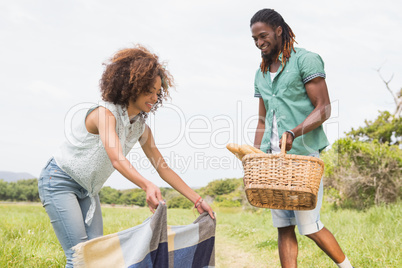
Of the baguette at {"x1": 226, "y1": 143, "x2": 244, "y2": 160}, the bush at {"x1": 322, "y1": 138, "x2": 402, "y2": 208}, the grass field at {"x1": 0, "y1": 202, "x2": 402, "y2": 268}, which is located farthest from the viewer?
the bush at {"x1": 322, "y1": 138, "x2": 402, "y2": 208}

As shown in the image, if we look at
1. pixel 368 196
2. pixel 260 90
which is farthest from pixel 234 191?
pixel 260 90

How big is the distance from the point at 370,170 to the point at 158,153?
712cm

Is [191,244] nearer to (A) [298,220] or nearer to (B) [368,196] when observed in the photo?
(A) [298,220]

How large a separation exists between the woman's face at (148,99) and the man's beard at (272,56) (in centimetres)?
113

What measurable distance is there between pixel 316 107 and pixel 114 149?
65.7 inches

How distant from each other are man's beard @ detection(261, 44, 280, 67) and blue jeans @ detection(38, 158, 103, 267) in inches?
73.0

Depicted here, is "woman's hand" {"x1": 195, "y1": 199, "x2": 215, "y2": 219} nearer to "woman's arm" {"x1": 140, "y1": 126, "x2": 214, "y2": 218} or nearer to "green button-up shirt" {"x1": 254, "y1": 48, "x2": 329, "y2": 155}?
"woman's arm" {"x1": 140, "y1": 126, "x2": 214, "y2": 218}

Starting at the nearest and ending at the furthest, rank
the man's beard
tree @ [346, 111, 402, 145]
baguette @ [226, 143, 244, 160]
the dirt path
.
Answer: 1. baguette @ [226, 143, 244, 160]
2. the man's beard
3. the dirt path
4. tree @ [346, 111, 402, 145]

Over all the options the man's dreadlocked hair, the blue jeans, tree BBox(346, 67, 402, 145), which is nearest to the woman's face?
the blue jeans

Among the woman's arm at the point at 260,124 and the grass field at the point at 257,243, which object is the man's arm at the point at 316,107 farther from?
the grass field at the point at 257,243

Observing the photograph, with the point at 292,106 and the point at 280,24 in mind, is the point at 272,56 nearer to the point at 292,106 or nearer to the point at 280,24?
the point at 280,24

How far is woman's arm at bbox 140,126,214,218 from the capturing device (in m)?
2.65

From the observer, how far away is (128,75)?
8.31 ft

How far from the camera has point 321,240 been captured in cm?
314
